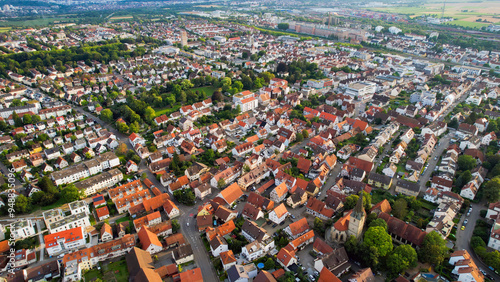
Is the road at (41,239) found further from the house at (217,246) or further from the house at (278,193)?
the house at (278,193)

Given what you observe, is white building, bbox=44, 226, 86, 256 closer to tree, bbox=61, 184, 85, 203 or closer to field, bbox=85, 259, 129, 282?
field, bbox=85, 259, 129, 282

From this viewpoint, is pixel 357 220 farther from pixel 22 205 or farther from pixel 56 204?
pixel 22 205

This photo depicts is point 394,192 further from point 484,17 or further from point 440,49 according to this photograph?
point 484,17

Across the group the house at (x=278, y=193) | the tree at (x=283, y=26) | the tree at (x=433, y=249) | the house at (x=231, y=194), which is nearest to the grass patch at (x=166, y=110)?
the house at (x=231, y=194)

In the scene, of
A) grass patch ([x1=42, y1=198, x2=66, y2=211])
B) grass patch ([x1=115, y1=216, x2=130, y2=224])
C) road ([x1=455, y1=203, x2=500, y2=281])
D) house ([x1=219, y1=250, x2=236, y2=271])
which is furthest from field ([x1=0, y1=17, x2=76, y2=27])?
road ([x1=455, y1=203, x2=500, y2=281])

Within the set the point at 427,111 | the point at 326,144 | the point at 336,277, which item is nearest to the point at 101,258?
the point at 336,277

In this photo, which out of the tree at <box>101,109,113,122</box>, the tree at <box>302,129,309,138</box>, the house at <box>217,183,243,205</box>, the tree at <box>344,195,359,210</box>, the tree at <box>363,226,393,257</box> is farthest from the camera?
the tree at <box>101,109,113,122</box>

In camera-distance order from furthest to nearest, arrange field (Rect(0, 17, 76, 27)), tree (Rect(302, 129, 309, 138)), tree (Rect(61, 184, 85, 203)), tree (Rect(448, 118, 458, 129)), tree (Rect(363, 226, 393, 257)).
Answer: field (Rect(0, 17, 76, 27)) < tree (Rect(448, 118, 458, 129)) < tree (Rect(302, 129, 309, 138)) < tree (Rect(61, 184, 85, 203)) < tree (Rect(363, 226, 393, 257))

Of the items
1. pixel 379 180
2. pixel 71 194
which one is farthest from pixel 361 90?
pixel 71 194
